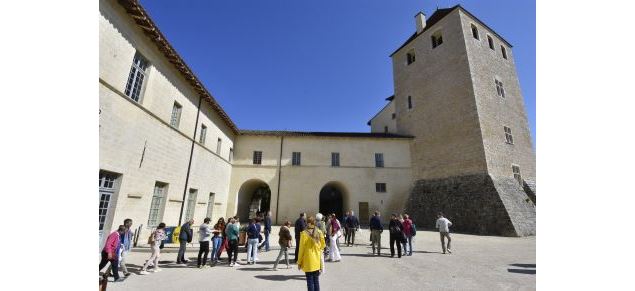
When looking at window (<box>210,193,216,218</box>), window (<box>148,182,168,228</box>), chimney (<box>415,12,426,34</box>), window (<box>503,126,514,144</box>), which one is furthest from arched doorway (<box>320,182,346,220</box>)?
chimney (<box>415,12,426,34</box>)

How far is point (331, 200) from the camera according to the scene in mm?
24250

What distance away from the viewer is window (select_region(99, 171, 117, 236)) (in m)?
8.62

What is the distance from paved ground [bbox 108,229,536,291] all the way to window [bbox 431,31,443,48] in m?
19.5

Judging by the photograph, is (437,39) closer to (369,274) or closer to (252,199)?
(252,199)

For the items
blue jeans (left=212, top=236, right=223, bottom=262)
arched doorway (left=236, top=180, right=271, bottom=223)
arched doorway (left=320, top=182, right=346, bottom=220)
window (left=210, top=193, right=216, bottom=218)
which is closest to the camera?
blue jeans (left=212, top=236, right=223, bottom=262)

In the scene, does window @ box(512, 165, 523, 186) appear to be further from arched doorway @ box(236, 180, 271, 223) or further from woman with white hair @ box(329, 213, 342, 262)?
arched doorway @ box(236, 180, 271, 223)

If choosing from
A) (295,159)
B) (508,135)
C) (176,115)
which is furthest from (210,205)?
(508,135)

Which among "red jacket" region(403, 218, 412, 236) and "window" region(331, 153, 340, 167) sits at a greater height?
"window" region(331, 153, 340, 167)

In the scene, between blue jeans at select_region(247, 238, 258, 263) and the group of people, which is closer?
the group of people

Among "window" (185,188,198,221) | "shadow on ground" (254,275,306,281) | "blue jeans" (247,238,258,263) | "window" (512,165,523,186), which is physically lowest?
"shadow on ground" (254,275,306,281)

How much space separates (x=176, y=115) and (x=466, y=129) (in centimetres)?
1906

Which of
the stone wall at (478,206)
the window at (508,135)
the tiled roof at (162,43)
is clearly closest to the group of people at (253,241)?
the tiled roof at (162,43)

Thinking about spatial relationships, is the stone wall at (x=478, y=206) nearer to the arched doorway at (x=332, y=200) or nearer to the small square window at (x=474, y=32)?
the arched doorway at (x=332, y=200)
